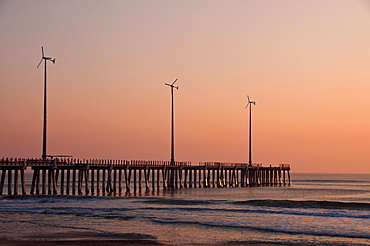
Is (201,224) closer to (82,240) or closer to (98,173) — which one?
(82,240)

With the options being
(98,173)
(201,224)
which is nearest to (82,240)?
(201,224)

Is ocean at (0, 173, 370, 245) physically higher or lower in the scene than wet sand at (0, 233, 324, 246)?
higher

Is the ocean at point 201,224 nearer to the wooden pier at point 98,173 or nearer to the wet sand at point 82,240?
the wet sand at point 82,240

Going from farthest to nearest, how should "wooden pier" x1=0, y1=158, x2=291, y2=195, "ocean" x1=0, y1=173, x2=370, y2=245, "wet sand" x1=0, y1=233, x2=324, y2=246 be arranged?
"wooden pier" x1=0, y1=158, x2=291, y2=195 → "ocean" x1=0, y1=173, x2=370, y2=245 → "wet sand" x1=0, y1=233, x2=324, y2=246

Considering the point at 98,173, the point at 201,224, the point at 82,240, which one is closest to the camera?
the point at 82,240

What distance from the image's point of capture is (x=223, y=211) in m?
37.6

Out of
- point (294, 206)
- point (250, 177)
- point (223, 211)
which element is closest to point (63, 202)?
point (223, 211)

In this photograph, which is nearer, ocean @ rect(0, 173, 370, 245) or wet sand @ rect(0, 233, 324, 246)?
wet sand @ rect(0, 233, 324, 246)

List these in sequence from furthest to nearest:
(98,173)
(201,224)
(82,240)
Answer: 1. (98,173)
2. (201,224)
3. (82,240)

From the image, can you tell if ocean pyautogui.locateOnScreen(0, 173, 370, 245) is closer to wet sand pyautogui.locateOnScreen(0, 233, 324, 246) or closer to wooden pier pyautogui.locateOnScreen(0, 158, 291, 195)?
wet sand pyautogui.locateOnScreen(0, 233, 324, 246)

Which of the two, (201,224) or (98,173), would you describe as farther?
(98,173)

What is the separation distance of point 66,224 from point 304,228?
41.9 feet

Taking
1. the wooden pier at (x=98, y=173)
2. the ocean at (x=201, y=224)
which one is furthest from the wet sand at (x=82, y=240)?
the wooden pier at (x=98, y=173)

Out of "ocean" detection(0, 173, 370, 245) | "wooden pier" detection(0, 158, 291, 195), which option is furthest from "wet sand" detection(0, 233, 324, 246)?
"wooden pier" detection(0, 158, 291, 195)
